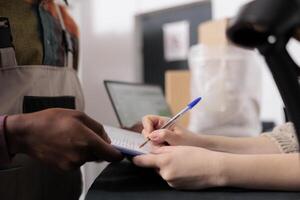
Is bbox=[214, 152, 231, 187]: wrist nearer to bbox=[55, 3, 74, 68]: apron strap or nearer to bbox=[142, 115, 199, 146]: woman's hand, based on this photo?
bbox=[142, 115, 199, 146]: woman's hand

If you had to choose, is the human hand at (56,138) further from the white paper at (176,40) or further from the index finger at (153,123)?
the white paper at (176,40)

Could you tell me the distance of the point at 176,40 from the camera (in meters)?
2.00

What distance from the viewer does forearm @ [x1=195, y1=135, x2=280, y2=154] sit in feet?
2.34

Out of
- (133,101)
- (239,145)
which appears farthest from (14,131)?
(133,101)

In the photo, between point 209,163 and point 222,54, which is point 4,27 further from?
point 222,54

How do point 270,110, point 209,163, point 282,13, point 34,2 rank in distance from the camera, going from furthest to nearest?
1. point 270,110
2. point 34,2
3. point 209,163
4. point 282,13

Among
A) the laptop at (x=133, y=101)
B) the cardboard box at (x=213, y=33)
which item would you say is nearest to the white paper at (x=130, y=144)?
the laptop at (x=133, y=101)

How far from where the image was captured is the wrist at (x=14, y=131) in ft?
1.66

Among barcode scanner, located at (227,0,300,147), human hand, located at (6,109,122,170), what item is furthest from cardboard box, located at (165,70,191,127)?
barcode scanner, located at (227,0,300,147)

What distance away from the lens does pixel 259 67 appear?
1432 mm

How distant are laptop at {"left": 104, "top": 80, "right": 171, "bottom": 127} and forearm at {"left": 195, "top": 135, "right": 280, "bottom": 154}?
0.47m

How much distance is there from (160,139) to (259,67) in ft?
3.00

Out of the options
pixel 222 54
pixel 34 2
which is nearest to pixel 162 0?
pixel 222 54

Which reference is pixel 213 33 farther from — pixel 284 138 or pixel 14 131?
pixel 14 131
